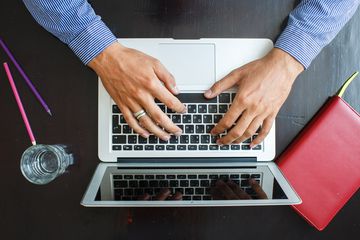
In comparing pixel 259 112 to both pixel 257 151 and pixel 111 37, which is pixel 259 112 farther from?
pixel 111 37

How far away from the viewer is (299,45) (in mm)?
679

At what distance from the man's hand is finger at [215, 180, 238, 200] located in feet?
0.25

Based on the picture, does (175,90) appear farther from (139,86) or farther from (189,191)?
(189,191)

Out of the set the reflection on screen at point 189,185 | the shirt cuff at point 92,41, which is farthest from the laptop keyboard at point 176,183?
the shirt cuff at point 92,41

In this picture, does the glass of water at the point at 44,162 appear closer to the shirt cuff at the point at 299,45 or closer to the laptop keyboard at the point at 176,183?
the laptop keyboard at the point at 176,183

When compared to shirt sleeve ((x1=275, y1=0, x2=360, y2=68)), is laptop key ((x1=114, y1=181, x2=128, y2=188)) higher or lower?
lower

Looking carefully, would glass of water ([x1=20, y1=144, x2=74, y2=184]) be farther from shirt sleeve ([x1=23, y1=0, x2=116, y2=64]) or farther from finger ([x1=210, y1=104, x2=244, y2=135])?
finger ([x1=210, y1=104, x2=244, y2=135])

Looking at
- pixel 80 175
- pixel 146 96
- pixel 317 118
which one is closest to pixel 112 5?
pixel 146 96

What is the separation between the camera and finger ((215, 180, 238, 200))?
0.62 metres

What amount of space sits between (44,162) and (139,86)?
0.24 m

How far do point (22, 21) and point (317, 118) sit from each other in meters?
0.61

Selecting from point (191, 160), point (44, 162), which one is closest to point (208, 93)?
point (191, 160)

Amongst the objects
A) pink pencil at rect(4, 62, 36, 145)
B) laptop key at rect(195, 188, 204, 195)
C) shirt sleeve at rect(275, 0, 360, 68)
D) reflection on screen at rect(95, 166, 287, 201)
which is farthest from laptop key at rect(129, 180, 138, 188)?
shirt sleeve at rect(275, 0, 360, 68)

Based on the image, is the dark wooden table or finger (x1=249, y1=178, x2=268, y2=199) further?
the dark wooden table
